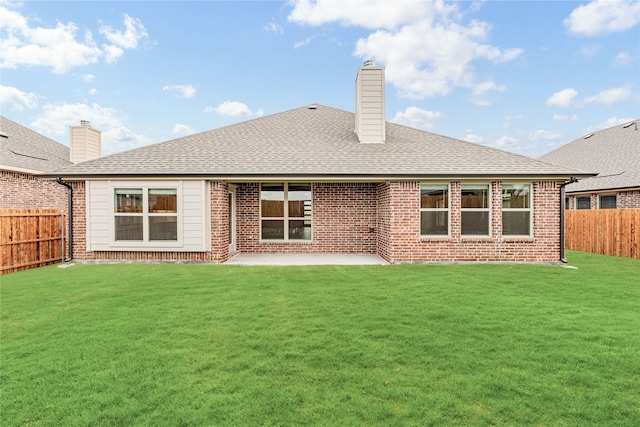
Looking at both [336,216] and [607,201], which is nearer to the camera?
[336,216]

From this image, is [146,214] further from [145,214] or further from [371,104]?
[371,104]

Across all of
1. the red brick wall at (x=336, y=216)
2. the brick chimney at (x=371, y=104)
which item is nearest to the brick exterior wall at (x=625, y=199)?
the brick chimney at (x=371, y=104)

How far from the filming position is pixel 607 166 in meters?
17.8

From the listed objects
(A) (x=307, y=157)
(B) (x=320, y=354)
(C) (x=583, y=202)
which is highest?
(A) (x=307, y=157)

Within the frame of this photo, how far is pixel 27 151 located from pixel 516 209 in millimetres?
22997

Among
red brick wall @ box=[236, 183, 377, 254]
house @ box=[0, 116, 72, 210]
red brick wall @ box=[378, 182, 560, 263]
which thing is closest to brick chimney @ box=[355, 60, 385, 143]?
red brick wall @ box=[236, 183, 377, 254]

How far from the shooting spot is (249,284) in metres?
7.46

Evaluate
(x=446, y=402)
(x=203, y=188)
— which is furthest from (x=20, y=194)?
(x=446, y=402)

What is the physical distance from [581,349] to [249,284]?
598 cm

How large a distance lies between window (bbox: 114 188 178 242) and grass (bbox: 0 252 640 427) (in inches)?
123

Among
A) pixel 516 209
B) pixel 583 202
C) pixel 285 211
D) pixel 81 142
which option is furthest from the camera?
pixel 81 142

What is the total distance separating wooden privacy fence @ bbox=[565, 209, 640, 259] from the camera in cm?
1174

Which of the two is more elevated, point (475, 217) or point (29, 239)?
point (475, 217)

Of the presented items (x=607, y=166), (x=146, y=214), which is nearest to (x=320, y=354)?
(x=146, y=214)
